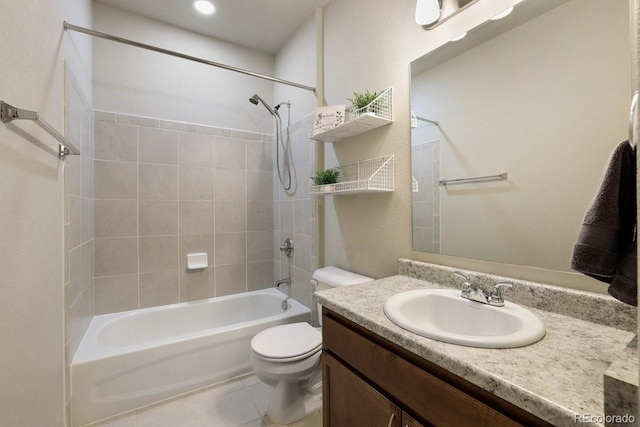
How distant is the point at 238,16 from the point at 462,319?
2599 mm

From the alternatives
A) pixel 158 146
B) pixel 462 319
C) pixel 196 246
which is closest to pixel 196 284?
pixel 196 246

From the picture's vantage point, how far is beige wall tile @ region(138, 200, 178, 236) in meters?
2.21

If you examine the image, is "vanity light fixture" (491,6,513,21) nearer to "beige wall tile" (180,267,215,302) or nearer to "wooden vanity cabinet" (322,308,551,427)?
"wooden vanity cabinet" (322,308,551,427)

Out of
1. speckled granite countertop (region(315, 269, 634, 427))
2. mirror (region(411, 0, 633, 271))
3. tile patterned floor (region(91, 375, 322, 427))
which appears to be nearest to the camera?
speckled granite countertop (region(315, 269, 634, 427))

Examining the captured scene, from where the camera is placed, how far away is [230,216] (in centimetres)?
256

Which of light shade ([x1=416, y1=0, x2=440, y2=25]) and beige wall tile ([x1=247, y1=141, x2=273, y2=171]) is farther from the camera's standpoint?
beige wall tile ([x1=247, y1=141, x2=273, y2=171])

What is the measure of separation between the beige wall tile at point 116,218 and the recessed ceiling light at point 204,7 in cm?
161

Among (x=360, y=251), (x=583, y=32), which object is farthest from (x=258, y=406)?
(x=583, y=32)

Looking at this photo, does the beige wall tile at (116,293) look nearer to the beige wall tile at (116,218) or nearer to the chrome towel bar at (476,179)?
the beige wall tile at (116,218)

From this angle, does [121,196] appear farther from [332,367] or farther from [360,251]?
[332,367]

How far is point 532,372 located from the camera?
22.3 inches

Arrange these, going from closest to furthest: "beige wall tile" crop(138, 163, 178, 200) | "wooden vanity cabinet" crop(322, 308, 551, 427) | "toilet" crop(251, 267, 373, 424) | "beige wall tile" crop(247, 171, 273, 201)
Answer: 1. "wooden vanity cabinet" crop(322, 308, 551, 427)
2. "toilet" crop(251, 267, 373, 424)
3. "beige wall tile" crop(138, 163, 178, 200)
4. "beige wall tile" crop(247, 171, 273, 201)

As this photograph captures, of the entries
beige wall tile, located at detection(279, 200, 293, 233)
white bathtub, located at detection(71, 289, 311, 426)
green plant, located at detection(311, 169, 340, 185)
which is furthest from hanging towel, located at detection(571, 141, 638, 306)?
beige wall tile, located at detection(279, 200, 293, 233)

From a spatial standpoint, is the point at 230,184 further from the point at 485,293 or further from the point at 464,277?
the point at 485,293
